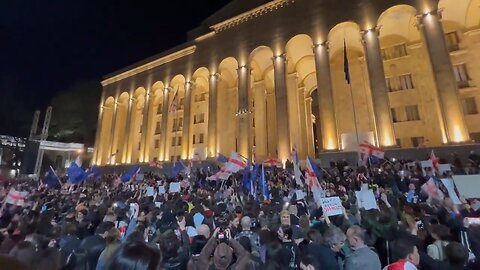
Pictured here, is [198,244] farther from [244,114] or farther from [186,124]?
[186,124]

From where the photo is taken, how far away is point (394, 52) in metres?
26.6

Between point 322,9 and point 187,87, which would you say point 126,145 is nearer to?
point 187,87

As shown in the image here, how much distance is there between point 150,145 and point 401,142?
3146 cm

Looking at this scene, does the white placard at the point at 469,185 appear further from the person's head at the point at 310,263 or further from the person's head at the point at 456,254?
the person's head at the point at 310,263

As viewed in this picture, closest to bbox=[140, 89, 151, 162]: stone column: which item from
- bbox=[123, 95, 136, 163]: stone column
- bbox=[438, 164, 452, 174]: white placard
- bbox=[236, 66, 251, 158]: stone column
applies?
bbox=[123, 95, 136, 163]: stone column

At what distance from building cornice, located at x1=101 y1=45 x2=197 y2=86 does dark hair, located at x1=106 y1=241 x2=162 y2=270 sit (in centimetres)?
3578

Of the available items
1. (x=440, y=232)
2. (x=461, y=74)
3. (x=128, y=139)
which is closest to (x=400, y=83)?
(x=461, y=74)

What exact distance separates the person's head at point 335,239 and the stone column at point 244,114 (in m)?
24.1

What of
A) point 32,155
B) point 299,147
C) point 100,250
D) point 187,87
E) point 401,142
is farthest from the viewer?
point 32,155

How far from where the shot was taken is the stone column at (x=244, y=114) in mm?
28234

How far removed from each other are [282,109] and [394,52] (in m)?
12.5

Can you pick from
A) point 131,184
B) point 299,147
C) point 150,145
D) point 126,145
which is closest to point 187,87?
point 150,145

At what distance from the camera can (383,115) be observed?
21516mm

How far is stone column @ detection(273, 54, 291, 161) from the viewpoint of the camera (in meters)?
26.1
